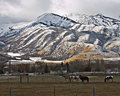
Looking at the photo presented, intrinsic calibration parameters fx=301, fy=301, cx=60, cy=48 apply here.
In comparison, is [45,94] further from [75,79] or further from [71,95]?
[75,79]

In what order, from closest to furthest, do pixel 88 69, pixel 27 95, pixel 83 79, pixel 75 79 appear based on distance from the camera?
pixel 27 95, pixel 83 79, pixel 75 79, pixel 88 69

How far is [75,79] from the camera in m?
81.9

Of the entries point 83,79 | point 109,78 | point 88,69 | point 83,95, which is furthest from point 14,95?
point 88,69

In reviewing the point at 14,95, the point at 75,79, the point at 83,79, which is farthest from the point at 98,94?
the point at 75,79

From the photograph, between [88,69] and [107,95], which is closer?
[107,95]

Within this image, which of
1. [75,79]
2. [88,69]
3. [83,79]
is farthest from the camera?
[88,69]

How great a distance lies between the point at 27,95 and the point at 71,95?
590 centimetres

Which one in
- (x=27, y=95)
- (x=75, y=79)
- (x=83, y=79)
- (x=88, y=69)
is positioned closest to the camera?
(x=27, y=95)

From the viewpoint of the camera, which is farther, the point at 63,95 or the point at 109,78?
the point at 109,78

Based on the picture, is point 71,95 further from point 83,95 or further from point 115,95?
point 115,95

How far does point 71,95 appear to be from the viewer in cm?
4031

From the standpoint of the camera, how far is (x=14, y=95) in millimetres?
41312

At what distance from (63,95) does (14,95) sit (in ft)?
22.1

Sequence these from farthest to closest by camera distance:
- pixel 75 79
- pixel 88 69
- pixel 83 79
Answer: pixel 88 69 < pixel 75 79 < pixel 83 79
